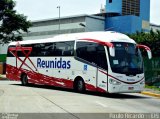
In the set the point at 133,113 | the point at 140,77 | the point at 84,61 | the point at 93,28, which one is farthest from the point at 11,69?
the point at 93,28

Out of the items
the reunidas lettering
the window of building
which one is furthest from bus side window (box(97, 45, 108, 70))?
the window of building

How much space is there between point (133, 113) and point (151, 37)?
3243 cm

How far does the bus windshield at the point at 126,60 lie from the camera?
21.6m

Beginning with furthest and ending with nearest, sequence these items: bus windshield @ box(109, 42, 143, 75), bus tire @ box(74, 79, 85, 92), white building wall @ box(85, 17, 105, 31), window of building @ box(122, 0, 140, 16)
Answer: window of building @ box(122, 0, 140, 16) < white building wall @ box(85, 17, 105, 31) < bus tire @ box(74, 79, 85, 92) < bus windshield @ box(109, 42, 143, 75)

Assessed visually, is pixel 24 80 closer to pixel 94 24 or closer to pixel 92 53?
pixel 92 53

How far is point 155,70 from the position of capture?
29875 mm

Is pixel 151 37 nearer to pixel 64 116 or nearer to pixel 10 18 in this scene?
pixel 10 18

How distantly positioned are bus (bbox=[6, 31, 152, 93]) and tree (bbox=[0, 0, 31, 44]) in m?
17.8

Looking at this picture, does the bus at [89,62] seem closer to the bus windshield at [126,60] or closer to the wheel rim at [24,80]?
the bus windshield at [126,60]

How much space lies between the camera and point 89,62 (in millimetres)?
23219

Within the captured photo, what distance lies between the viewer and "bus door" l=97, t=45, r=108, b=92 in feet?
71.4

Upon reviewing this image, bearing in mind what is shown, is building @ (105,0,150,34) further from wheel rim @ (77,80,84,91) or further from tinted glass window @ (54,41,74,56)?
wheel rim @ (77,80,84,91)

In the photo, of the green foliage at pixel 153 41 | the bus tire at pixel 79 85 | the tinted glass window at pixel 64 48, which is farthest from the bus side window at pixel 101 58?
the green foliage at pixel 153 41

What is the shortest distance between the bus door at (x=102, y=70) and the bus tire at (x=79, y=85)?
1.71m
